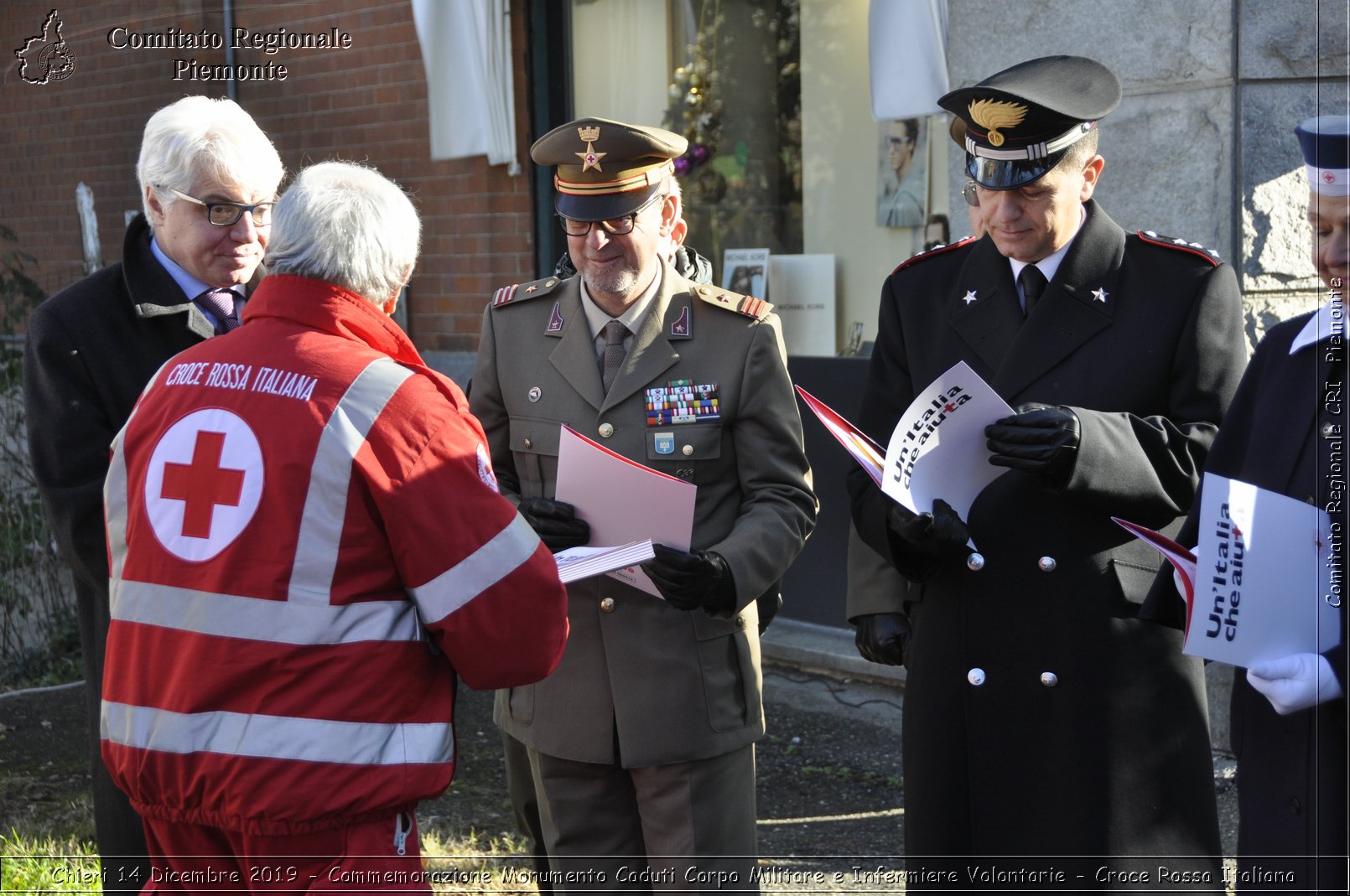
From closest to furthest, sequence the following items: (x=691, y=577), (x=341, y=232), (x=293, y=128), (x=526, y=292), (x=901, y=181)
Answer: (x=341, y=232) → (x=691, y=577) → (x=526, y=292) → (x=901, y=181) → (x=293, y=128)

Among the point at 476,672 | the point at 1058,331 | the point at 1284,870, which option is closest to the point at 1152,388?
the point at 1058,331

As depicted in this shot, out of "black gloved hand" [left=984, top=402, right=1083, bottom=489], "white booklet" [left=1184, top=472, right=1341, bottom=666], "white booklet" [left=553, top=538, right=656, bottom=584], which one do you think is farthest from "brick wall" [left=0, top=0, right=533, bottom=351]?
"white booklet" [left=1184, top=472, right=1341, bottom=666]

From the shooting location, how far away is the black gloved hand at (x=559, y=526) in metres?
2.74

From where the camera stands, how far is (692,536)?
2.92m

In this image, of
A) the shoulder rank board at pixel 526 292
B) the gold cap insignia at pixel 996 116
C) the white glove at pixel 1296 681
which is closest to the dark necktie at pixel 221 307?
Result: the shoulder rank board at pixel 526 292

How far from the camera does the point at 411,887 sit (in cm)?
216

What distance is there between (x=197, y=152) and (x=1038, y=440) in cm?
193

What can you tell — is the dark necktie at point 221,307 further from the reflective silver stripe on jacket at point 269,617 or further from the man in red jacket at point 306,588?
the reflective silver stripe on jacket at point 269,617

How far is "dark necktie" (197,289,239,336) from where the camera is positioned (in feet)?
9.93

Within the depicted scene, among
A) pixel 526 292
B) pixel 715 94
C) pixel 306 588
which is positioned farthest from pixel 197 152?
pixel 715 94

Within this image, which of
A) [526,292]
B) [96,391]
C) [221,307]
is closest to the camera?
[96,391]

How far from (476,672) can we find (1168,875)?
1450mm

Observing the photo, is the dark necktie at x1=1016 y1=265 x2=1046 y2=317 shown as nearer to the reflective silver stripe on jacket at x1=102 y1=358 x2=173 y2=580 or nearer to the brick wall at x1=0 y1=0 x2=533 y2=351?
the reflective silver stripe on jacket at x1=102 y1=358 x2=173 y2=580

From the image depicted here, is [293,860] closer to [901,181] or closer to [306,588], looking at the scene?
[306,588]
